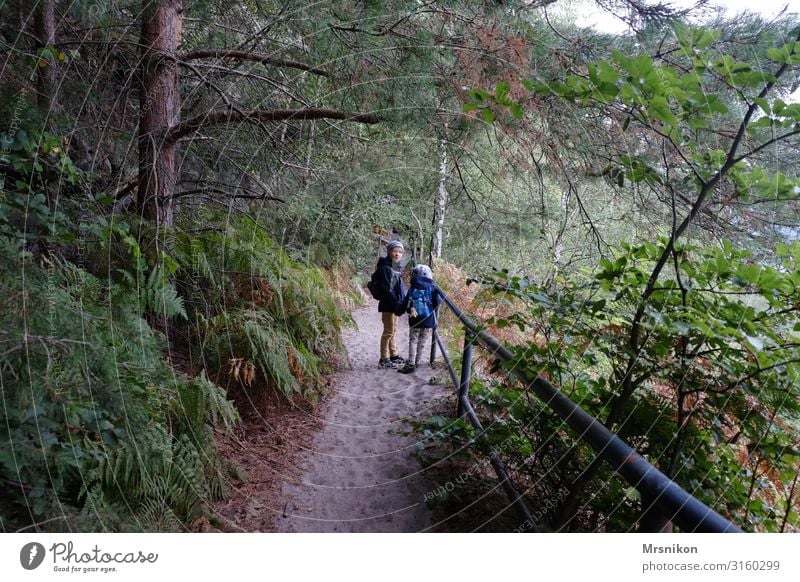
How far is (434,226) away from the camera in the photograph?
14.0ft

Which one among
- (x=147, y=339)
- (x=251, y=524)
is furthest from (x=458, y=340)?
(x=147, y=339)

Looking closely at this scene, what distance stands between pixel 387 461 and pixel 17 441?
1.88 meters

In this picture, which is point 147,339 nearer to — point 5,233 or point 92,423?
point 92,423

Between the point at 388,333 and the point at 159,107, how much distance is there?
3116 millimetres

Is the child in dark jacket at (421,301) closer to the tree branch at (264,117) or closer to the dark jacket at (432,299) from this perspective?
the dark jacket at (432,299)

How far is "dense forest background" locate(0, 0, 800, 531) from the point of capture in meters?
1.13

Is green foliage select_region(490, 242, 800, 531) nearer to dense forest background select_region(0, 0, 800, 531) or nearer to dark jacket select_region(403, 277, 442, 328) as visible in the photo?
dense forest background select_region(0, 0, 800, 531)

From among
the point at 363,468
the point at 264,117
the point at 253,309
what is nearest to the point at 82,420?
the point at 363,468

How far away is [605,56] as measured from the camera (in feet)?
6.59

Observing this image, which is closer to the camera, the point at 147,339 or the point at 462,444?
the point at 147,339

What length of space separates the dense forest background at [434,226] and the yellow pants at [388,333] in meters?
0.99

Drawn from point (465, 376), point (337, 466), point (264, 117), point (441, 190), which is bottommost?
point (337, 466)

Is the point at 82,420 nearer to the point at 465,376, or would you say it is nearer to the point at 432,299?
the point at 465,376

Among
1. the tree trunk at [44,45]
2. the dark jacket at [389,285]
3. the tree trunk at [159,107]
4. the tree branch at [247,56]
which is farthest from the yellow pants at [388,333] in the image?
the tree trunk at [44,45]
